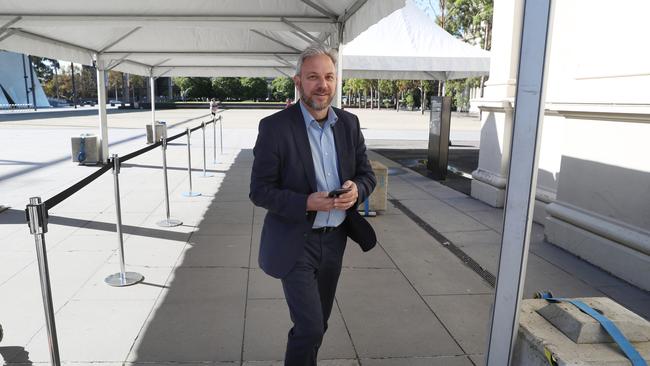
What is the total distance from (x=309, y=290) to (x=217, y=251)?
3376mm

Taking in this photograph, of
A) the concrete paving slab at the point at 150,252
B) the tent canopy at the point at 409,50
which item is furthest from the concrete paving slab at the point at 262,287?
the tent canopy at the point at 409,50

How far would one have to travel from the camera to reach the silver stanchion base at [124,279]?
4512mm

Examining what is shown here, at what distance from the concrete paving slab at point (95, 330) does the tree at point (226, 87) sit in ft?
228

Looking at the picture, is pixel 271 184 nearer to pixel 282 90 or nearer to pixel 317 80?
pixel 317 80

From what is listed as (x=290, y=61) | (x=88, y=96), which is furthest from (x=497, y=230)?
(x=88, y=96)

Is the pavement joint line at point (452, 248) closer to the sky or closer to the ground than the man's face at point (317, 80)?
closer to the ground

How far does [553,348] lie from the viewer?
1972 mm

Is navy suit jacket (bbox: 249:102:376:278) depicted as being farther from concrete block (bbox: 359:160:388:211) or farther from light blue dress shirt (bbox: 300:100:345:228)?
concrete block (bbox: 359:160:388:211)

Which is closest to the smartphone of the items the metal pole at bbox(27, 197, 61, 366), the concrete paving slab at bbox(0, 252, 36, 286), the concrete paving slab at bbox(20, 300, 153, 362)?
the metal pole at bbox(27, 197, 61, 366)

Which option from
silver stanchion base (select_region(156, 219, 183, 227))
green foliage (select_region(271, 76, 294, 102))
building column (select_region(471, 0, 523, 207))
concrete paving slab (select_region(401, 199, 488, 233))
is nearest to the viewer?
silver stanchion base (select_region(156, 219, 183, 227))

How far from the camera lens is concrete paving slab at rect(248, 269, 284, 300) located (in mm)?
4320

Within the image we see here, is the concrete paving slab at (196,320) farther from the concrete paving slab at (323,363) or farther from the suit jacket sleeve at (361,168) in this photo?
the suit jacket sleeve at (361,168)

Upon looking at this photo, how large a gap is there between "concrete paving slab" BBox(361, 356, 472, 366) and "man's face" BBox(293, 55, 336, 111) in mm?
1826

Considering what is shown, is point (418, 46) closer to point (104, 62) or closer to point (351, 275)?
point (104, 62)
